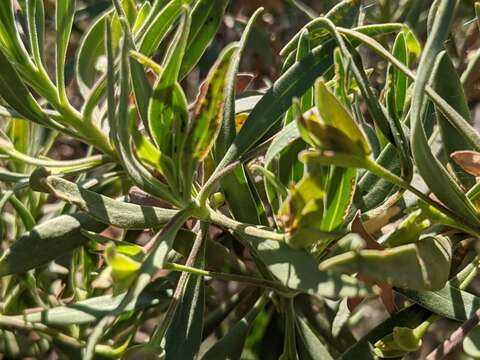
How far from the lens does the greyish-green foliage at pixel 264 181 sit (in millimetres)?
586

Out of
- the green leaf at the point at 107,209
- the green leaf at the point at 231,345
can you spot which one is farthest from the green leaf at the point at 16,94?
the green leaf at the point at 231,345

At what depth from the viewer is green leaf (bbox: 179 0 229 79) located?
857 millimetres

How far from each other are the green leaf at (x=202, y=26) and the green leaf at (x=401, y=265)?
383 millimetres

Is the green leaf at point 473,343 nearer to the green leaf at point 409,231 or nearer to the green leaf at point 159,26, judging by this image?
the green leaf at point 409,231

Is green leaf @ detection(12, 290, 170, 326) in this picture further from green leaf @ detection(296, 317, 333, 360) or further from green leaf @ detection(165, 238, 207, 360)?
green leaf @ detection(296, 317, 333, 360)

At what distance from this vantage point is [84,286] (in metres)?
1.08

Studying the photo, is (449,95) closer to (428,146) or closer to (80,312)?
(428,146)

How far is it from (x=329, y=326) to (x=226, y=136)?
48 centimetres

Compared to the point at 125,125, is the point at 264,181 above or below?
below

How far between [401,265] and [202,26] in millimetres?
442

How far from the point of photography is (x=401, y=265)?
0.55m

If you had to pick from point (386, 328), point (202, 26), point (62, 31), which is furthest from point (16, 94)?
point (386, 328)

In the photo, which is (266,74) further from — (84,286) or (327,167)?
(327,167)

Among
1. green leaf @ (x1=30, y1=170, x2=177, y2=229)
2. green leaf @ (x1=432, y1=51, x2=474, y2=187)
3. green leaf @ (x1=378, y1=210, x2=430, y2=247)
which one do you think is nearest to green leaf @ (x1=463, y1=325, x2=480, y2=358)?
green leaf @ (x1=378, y1=210, x2=430, y2=247)
